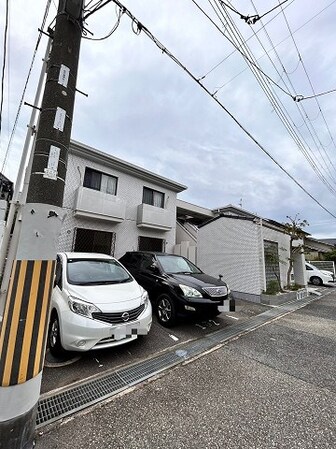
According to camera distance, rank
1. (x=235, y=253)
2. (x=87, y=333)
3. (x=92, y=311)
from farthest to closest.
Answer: (x=235, y=253) → (x=92, y=311) → (x=87, y=333)

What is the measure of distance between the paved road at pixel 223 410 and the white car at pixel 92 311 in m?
0.76

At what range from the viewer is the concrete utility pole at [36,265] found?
1641 millimetres

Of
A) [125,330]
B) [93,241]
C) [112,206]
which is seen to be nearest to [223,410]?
[125,330]

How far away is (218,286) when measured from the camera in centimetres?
481

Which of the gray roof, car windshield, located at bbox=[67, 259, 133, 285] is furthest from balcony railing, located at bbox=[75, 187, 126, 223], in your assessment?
car windshield, located at bbox=[67, 259, 133, 285]

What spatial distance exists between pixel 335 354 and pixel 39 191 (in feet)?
16.3

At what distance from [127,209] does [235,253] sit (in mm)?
5532

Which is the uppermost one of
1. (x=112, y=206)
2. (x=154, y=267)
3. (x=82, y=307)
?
(x=112, y=206)

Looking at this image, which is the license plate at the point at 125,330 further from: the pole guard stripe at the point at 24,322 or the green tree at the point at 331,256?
the green tree at the point at 331,256

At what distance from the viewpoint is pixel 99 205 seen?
31.4 ft

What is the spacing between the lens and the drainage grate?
2.21 m

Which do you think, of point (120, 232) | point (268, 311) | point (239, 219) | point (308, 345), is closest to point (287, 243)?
point (239, 219)

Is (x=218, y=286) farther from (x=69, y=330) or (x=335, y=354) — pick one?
(x=69, y=330)

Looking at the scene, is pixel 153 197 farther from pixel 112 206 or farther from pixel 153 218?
pixel 112 206
